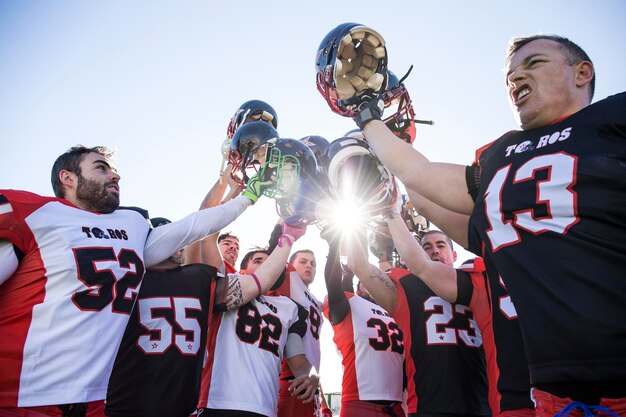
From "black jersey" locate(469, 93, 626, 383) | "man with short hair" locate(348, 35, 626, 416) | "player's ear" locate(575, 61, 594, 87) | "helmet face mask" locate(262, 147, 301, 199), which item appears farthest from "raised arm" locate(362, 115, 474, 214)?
"helmet face mask" locate(262, 147, 301, 199)

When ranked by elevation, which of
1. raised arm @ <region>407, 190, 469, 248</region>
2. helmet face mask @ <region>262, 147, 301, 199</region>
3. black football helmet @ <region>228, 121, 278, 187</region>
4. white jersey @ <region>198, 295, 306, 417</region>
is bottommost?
white jersey @ <region>198, 295, 306, 417</region>

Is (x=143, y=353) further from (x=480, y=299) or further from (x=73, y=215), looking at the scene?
(x=480, y=299)

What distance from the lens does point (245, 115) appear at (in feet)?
17.4

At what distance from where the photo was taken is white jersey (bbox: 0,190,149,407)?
2.64m

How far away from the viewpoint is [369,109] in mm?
2357

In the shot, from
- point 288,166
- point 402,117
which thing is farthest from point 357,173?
point 288,166

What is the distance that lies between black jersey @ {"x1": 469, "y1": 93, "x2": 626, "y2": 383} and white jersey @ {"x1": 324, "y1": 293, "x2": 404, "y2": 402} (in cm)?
339

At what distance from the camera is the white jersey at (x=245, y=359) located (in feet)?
13.1

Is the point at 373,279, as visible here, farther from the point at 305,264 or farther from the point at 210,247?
the point at 305,264

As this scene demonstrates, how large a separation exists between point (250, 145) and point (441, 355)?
249 cm

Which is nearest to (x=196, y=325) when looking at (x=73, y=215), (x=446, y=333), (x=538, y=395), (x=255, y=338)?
(x=255, y=338)

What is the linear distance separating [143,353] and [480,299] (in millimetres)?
2766

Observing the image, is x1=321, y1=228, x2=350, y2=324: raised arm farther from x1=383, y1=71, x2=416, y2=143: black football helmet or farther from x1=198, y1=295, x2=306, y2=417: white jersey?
x1=383, y1=71, x2=416, y2=143: black football helmet

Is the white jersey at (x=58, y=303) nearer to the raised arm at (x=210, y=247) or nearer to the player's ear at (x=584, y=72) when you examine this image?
the raised arm at (x=210, y=247)
